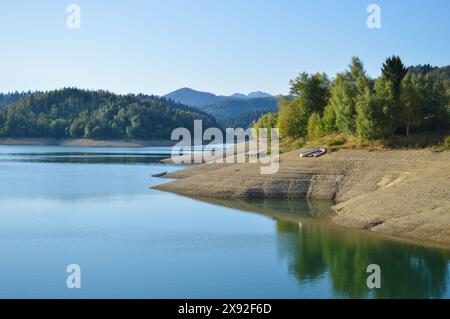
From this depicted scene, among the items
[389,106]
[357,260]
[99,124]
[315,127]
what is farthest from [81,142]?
[357,260]

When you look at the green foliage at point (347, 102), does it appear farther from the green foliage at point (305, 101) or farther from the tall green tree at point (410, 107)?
the green foliage at point (305, 101)

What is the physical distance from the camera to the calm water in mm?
24641

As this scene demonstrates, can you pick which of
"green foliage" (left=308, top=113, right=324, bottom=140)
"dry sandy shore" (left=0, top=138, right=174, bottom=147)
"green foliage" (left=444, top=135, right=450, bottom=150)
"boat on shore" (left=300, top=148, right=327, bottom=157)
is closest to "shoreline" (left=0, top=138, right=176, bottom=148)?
"dry sandy shore" (left=0, top=138, right=174, bottom=147)

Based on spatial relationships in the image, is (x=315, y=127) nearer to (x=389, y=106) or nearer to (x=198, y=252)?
(x=389, y=106)

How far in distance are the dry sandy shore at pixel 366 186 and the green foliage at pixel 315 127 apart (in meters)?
9.42

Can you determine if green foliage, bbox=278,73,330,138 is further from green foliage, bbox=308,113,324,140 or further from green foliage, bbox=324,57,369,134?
green foliage, bbox=324,57,369,134

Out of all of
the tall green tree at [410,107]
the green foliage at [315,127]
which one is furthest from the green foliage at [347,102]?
the tall green tree at [410,107]

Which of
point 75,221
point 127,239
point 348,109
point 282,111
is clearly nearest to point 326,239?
point 127,239

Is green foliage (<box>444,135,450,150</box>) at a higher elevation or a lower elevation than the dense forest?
lower

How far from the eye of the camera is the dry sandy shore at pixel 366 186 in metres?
35.0

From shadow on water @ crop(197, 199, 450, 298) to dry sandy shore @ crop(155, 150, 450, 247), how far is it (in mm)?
2021
